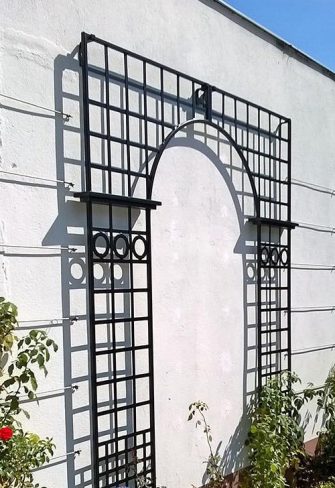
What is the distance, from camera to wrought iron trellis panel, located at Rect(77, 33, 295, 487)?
9.93 ft

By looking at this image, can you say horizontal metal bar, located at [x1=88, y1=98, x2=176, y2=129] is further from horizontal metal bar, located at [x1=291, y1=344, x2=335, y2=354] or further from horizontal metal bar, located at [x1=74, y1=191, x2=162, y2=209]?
horizontal metal bar, located at [x1=291, y1=344, x2=335, y2=354]

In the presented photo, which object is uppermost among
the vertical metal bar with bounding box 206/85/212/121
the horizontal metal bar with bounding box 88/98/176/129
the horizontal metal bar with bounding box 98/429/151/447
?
the vertical metal bar with bounding box 206/85/212/121

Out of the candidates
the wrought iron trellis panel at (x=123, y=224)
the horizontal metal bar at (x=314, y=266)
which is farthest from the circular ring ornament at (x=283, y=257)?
the wrought iron trellis panel at (x=123, y=224)

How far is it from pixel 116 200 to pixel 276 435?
230 centimetres

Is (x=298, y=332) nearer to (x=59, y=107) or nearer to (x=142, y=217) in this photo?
(x=142, y=217)

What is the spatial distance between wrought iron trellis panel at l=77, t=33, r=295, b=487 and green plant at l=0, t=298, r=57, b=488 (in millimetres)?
441

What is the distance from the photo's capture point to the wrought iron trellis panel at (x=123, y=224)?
3025 millimetres

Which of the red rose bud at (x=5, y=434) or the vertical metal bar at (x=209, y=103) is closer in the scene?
the red rose bud at (x=5, y=434)

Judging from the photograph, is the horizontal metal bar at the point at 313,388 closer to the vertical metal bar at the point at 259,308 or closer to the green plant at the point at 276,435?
the green plant at the point at 276,435

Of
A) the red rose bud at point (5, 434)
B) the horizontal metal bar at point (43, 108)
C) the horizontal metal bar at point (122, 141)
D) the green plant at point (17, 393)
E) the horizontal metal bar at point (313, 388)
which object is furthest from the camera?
the horizontal metal bar at point (313, 388)

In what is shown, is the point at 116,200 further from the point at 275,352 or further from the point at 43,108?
the point at 275,352

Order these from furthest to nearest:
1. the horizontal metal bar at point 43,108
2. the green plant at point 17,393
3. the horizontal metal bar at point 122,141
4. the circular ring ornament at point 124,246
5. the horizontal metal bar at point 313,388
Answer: the horizontal metal bar at point 313,388
the circular ring ornament at point 124,246
the horizontal metal bar at point 122,141
the horizontal metal bar at point 43,108
the green plant at point 17,393

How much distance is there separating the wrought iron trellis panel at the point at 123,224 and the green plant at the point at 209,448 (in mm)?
493

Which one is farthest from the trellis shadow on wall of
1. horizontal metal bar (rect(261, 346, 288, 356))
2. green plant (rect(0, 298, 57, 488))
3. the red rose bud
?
horizontal metal bar (rect(261, 346, 288, 356))
